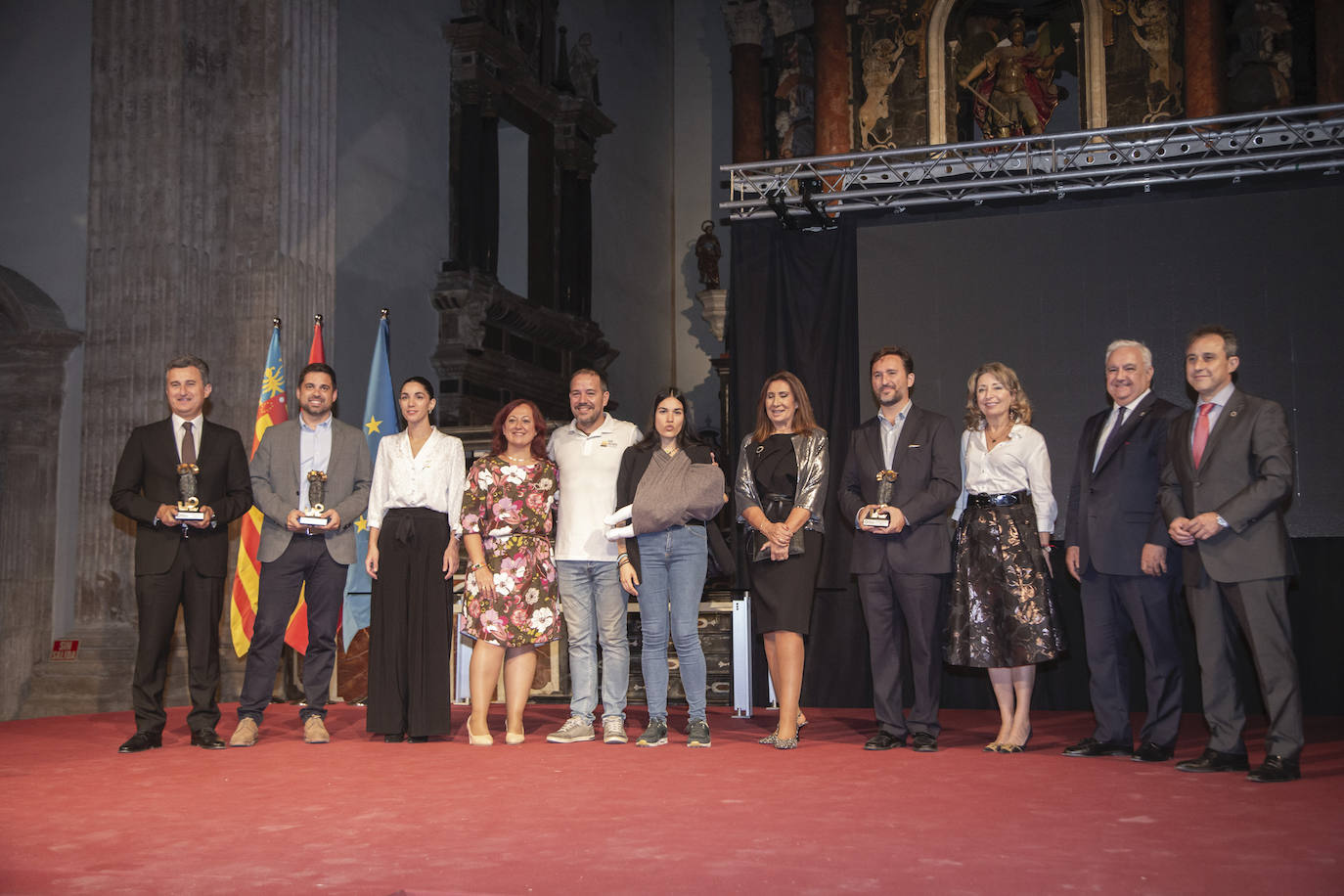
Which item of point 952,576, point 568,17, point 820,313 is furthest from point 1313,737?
point 568,17

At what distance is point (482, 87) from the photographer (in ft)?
33.1

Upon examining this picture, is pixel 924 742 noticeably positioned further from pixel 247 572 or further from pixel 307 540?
pixel 247 572

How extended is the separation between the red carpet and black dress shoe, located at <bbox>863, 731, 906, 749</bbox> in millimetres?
55

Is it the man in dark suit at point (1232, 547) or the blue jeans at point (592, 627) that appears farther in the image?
the blue jeans at point (592, 627)

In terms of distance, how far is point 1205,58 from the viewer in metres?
9.34

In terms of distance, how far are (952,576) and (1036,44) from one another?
732cm

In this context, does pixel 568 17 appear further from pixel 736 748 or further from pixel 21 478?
pixel 736 748

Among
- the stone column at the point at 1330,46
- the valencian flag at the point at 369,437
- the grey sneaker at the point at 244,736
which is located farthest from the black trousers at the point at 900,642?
the stone column at the point at 1330,46

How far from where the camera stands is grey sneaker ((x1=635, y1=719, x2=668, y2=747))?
438 centimetres

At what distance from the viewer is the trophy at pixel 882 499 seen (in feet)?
14.3

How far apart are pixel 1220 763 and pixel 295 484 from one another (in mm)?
3549

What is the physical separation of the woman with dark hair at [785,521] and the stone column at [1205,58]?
6.47m

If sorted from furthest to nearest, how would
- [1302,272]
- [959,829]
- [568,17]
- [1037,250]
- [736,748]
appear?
[568,17]
[1037,250]
[1302,272]
[736,748]
[959,829]

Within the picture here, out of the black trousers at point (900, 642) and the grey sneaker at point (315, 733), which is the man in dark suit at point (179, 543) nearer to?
the grey sneaker at point (315, 733)
